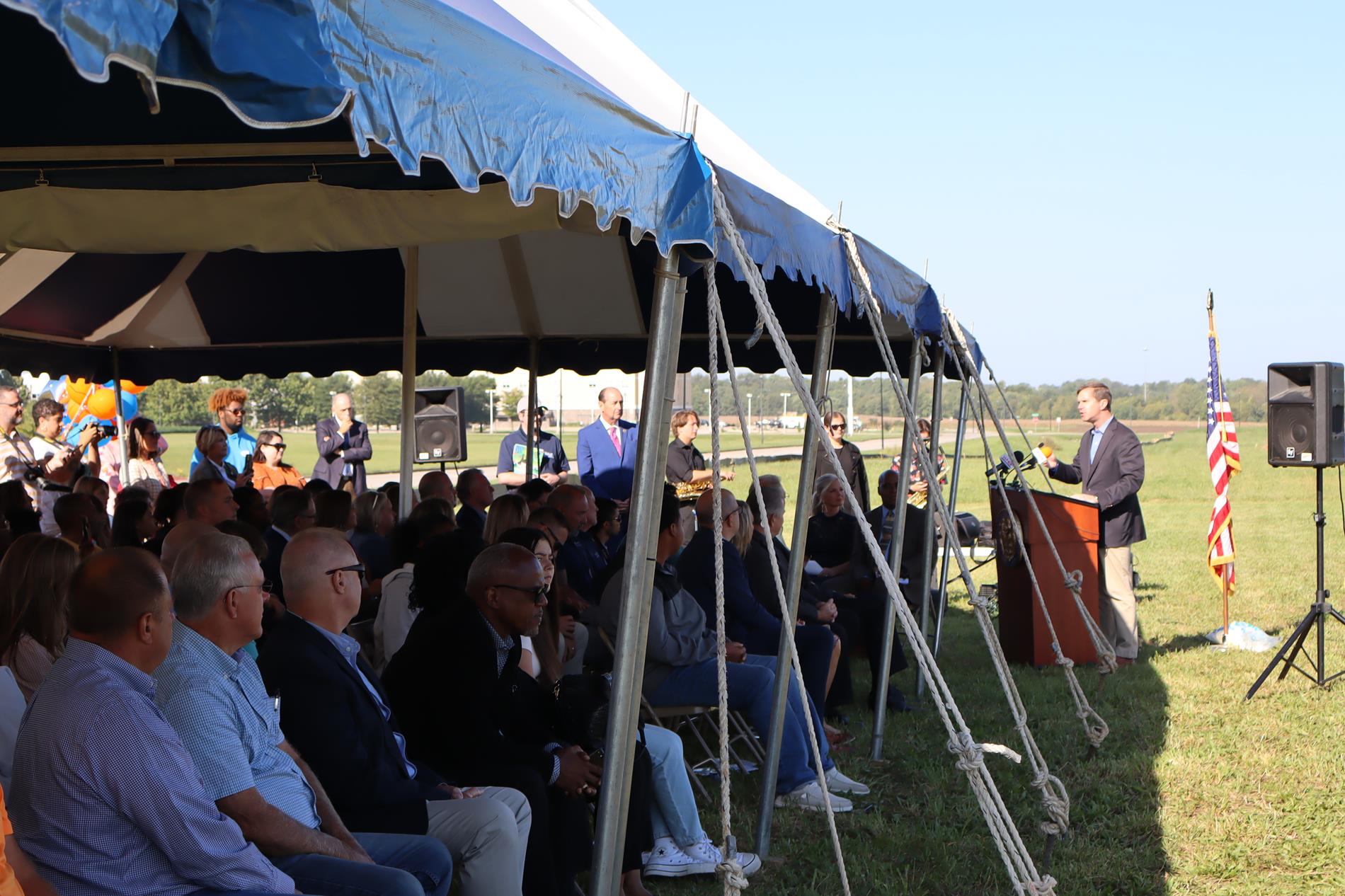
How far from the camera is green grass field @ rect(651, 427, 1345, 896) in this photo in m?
4.58

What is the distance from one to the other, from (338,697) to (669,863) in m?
1.68

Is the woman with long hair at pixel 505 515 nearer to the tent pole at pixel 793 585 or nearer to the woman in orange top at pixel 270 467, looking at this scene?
the tent pole at pixel 793 585

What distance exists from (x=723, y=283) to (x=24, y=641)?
5464mm

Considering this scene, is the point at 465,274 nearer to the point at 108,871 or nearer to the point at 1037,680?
the point at 1037,680

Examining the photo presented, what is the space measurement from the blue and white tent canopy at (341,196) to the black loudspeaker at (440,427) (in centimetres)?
201

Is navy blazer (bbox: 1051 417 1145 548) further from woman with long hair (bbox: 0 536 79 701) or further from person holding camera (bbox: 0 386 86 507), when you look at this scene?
person holding camera (bbox: 0 386 86 507)

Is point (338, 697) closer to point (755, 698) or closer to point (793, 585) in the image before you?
point (793, 585)

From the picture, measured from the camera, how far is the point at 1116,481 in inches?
336

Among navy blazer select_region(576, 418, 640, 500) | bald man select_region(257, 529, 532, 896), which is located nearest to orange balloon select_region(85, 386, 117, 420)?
navy blazer select_region(576, 418, 640, 500)

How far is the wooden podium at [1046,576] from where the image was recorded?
322 inches

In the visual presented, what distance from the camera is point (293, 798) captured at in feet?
9.40

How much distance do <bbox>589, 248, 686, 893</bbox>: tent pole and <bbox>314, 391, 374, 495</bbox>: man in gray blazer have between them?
8742mm

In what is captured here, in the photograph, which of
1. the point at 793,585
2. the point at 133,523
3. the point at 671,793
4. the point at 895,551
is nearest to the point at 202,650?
the point at 671,793

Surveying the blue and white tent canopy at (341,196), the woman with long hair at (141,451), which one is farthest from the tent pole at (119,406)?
the woman with long hair at (141,451)
